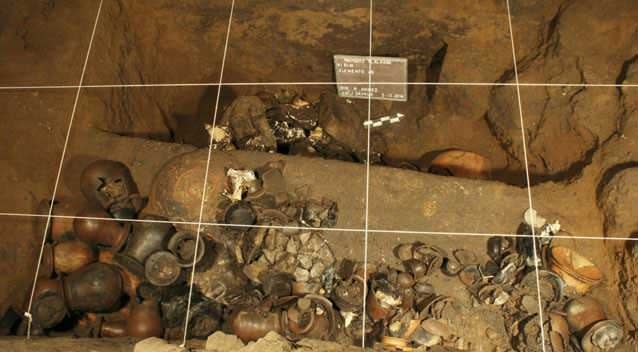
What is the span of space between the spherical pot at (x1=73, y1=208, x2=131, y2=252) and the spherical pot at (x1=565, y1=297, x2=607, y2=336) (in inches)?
143

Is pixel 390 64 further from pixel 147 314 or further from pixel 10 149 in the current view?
pixel 10 149

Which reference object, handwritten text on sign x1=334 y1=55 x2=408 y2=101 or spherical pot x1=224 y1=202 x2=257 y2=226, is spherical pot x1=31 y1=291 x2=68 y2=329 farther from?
handwritten text on sign x1=334 y1=55 x2=408 y2=101

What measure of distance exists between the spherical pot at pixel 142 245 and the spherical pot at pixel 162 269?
77 millimetres

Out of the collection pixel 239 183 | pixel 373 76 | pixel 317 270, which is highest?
pixel 373 76

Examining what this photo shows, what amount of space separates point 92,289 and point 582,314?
12.5 ft

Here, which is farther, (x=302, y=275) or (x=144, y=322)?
(x=302, y=275)

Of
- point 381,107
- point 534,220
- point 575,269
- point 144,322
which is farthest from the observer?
point 381,107

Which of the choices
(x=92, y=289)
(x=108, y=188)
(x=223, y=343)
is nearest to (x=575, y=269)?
(x=223, y=343)

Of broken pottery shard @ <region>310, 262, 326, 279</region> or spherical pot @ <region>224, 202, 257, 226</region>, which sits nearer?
broken pottery shard @ <region>310, 262, 326, 279</region>

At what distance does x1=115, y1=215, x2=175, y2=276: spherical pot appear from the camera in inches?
152

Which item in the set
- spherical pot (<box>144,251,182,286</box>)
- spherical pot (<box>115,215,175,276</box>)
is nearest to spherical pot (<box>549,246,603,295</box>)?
spherical pot (<box>144,251,182,286</box>)

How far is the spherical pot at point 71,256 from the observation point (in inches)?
151

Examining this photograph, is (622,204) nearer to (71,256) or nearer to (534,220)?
(534,220)

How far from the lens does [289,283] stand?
3.86 metres
